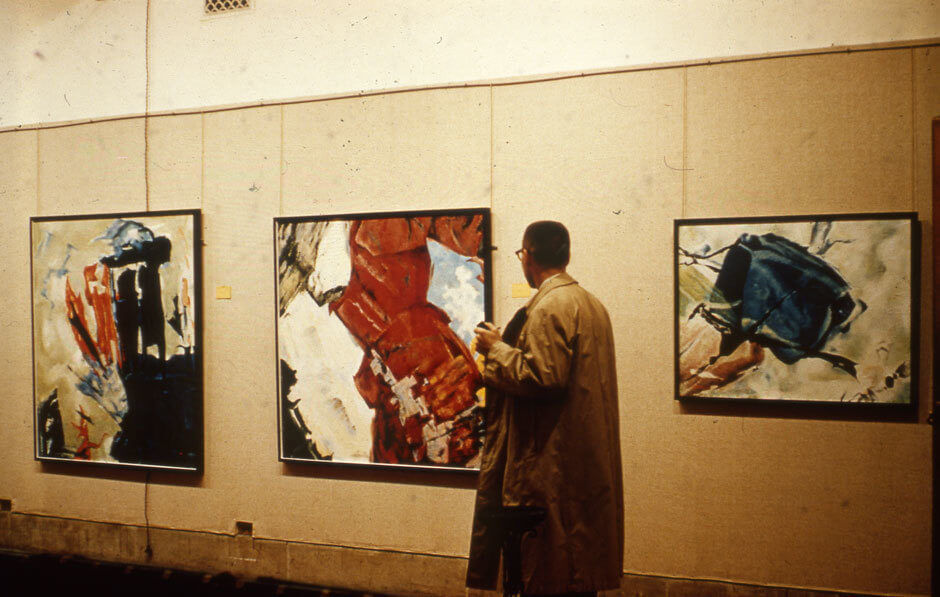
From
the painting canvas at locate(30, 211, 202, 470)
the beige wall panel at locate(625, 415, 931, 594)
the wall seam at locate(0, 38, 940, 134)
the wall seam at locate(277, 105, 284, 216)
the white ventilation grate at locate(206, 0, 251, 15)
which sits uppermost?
the white ventilation grate at locate(206, 0, 251, 15)

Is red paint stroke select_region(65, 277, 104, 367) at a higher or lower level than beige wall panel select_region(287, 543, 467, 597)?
higher

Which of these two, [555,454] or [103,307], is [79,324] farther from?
[555,454]

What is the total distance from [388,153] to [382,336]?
955 millimetres

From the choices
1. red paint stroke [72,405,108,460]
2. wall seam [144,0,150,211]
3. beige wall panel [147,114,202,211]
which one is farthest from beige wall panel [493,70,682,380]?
red paint stroke [72,405,108,460]

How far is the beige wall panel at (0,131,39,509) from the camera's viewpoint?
3910 millimetres

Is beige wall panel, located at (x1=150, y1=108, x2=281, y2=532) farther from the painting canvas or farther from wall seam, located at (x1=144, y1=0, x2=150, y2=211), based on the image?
→ wall seam, located at (x1=144, y1=0, x2=150, y2=211)

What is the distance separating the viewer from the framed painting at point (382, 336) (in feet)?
10.5

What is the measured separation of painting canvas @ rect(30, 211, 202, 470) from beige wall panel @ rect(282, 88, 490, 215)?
0.75m

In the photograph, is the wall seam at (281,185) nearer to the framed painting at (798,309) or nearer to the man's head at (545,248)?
the man's head at (545,248)

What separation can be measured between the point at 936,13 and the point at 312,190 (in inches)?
119

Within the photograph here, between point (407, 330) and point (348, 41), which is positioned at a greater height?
point (348, 41)

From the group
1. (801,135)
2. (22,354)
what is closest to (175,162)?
(22,354)

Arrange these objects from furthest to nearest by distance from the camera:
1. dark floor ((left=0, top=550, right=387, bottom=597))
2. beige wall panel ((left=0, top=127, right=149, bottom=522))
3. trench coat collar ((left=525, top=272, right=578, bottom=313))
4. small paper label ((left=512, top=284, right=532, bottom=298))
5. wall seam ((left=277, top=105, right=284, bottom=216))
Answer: beige wall panel ((left=0, top=127, right=149, bottom=522)) → wall seam ((left=277, top=105, right=284, bottom=216)) → dark floor ((left=0, top=550, right=387, bottom=597)) → small paper label ((left=512, top=284, right=532, bottom=298)) → trench coat collar ((left=525, top=272, right=578, bottom=313))

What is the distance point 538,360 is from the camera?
84.4 inches
